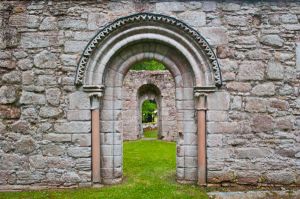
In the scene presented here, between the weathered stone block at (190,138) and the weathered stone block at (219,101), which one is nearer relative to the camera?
the weathered stone block at (219,101)

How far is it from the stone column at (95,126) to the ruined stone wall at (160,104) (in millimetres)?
8696

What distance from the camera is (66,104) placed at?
636 cm

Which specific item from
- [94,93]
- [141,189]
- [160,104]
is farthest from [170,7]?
[160,104]

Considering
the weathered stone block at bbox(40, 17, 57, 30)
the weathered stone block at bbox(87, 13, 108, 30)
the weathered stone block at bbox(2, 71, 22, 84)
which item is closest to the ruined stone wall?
the weathered stone block at bbox(87, 13, 108, 30)

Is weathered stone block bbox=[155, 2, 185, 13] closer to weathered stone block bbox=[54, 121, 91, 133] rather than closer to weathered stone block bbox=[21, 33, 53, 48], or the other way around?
weathered stone block bbox=[21, 33, 53, 48]

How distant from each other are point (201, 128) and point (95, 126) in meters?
2.02

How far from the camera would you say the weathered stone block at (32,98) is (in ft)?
20.9

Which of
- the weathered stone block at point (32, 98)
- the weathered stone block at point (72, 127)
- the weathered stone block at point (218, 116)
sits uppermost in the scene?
the weathered stone block at point (32, 98)

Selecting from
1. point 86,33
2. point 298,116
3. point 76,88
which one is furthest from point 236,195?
point 86,33

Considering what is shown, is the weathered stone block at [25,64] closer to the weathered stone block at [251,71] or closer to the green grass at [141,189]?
the green grass at [141,189]

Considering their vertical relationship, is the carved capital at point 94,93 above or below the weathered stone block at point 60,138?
above

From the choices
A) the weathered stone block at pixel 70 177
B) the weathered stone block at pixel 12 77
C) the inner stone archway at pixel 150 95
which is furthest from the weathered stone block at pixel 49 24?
Answer: the inner stone archway at pixel 150 95

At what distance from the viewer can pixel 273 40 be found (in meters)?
6.36

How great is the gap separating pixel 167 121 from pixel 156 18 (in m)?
9.21
